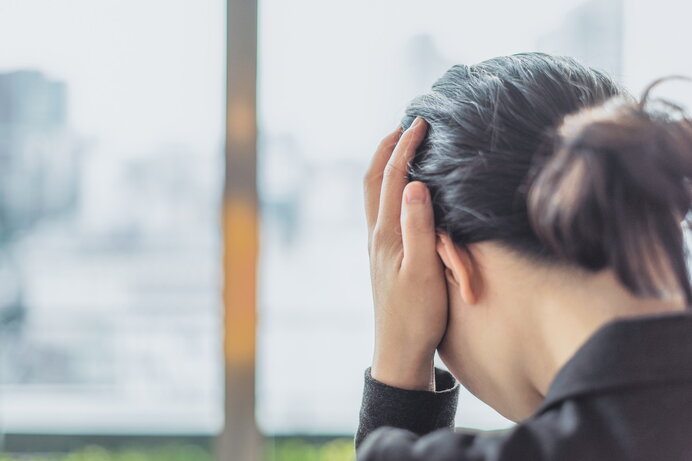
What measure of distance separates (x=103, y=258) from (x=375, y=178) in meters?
1.52

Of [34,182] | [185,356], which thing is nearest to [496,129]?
[185,356]

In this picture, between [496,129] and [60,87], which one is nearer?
[496,129]

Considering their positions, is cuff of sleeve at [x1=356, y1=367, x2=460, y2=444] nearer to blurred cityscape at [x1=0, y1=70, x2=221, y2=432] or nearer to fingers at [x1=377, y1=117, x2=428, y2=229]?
fingers at [x1=377, y1=117, x2=428, y2=229]

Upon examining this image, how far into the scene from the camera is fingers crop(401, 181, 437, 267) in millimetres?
678

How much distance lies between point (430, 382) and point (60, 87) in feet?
5.55

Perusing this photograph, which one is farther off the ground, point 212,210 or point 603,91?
point 603,91

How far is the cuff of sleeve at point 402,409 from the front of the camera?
0.75 m

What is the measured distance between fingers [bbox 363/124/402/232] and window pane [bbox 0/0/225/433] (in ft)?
4.32

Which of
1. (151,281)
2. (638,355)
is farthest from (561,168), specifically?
(151,281)

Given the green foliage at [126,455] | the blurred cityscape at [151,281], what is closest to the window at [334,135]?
the blurred cityscape at [151,281]

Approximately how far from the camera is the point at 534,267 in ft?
1.94

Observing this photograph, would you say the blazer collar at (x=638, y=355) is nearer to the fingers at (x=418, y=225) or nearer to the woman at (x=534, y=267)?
the woman at (x=534, y=267)

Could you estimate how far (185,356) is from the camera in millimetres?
2119

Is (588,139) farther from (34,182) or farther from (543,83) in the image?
(34,182)
